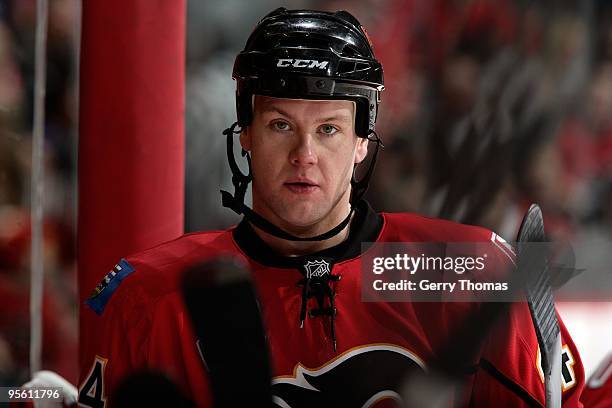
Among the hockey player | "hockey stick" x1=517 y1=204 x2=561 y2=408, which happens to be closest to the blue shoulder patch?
the hockey player

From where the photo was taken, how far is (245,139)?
1.26m

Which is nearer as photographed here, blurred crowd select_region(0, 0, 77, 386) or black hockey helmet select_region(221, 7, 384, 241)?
black hockey helmet select_region(221, 7, 384, 241)

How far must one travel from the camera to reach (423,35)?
4.13ft

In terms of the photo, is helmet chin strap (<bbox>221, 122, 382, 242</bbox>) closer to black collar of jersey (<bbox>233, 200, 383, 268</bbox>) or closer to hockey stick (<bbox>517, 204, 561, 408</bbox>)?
black collar of jersey (<bbox>233, 200, 383, 268</bbox>)

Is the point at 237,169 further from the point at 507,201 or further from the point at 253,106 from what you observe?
the point at 507,201

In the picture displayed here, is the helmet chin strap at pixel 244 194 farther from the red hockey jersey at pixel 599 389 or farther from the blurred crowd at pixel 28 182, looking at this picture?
the red hockey jersey at pixel 599 389

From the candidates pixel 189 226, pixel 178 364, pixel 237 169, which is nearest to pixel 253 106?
pixel 237 169

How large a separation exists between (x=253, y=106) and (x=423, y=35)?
0.25m

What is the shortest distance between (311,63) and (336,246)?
25 cm

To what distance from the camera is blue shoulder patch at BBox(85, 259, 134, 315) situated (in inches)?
50.1

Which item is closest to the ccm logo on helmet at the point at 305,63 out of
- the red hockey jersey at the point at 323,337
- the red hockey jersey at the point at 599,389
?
the red hockey jersey at the point at 323,337

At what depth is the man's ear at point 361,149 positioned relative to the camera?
1247 mm

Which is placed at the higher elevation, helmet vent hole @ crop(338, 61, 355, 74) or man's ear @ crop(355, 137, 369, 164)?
helmet vent hole @ crop(338, 61, 355, 74)

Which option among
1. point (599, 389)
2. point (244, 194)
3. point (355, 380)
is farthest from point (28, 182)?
point (599, 389)
